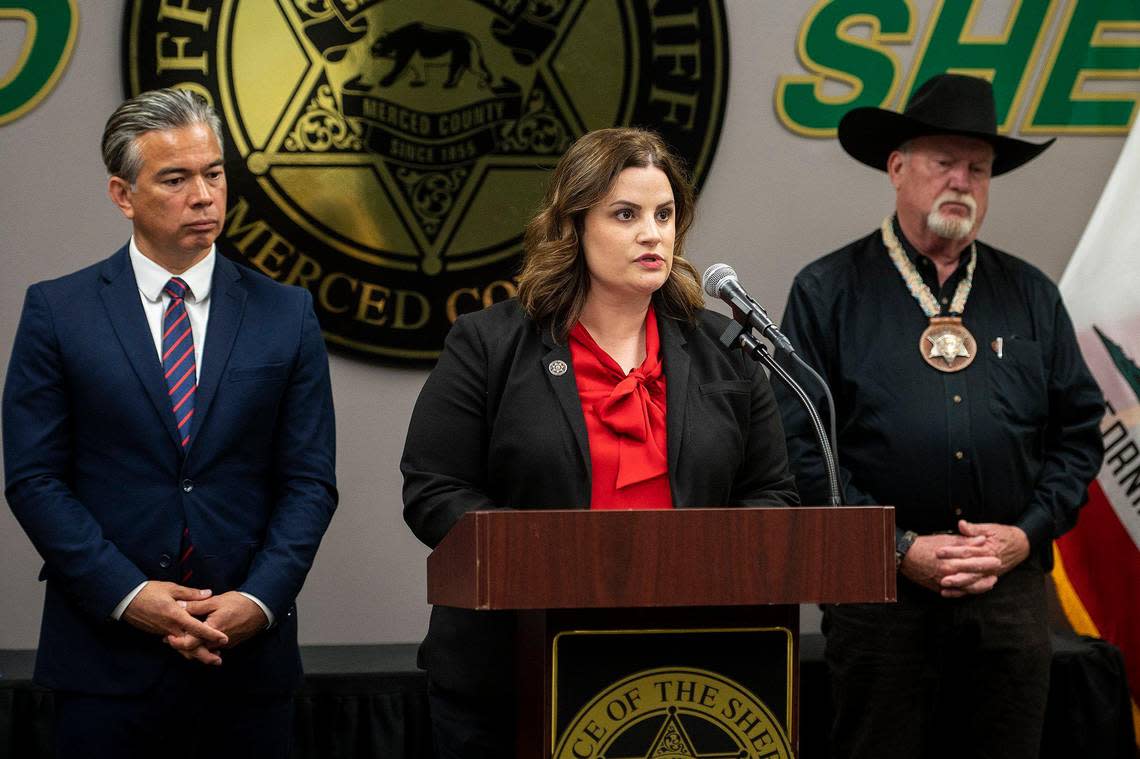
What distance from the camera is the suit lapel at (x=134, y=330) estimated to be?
267 centimetres

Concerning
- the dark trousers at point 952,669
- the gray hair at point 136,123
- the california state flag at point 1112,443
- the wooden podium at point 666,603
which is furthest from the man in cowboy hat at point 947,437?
the gray hair at point 136,123

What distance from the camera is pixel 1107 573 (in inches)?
155

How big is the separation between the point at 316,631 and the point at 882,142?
79.9 inches

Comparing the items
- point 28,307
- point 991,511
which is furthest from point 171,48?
point 991,511

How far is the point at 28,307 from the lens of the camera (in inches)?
108

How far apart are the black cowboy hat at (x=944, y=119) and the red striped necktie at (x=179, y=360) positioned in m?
1.66

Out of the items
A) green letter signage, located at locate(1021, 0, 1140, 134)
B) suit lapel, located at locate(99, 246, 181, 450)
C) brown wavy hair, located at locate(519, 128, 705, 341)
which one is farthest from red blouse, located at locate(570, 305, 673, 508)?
green letter signage, located at locate(1021, 0, 1140, 134)

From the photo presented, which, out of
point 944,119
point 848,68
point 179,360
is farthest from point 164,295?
point 848,68

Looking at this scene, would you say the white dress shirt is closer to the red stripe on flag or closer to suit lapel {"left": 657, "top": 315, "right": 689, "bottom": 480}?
Answer: suit lapel {"left": 657, "top": 315, "right": 689, "bottom": 480}

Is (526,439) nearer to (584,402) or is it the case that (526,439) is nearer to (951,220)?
(584,402)

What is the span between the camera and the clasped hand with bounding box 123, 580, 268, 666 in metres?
2.58

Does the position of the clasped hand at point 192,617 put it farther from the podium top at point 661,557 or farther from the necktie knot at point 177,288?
the podium top at point 661,557

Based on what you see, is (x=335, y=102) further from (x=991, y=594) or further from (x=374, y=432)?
(x=991, y=594)

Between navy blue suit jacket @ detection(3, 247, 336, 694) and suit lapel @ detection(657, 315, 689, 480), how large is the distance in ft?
2.48
